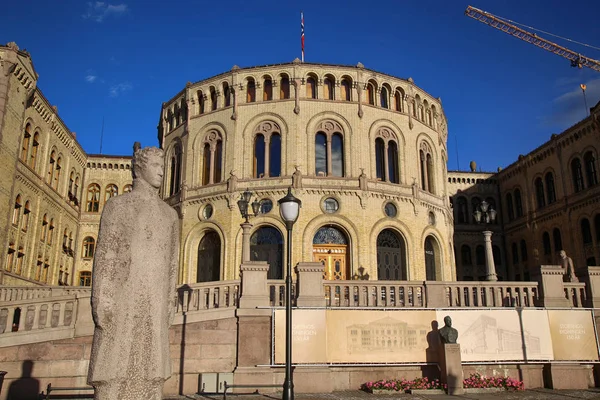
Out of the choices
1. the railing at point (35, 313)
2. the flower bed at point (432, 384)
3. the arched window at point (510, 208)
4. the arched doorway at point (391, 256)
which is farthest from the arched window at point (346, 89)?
the arched window at point (510, 208)

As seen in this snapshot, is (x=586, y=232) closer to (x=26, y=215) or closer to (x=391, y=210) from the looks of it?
(x=391, y=210)

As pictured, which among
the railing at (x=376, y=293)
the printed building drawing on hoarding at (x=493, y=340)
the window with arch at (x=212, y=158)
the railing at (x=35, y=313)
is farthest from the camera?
the window with arch at (x=212, y=158)

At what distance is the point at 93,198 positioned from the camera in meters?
41.3

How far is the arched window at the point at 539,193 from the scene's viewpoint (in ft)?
132

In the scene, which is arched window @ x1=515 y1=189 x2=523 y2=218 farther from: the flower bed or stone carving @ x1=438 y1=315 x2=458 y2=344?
stone carving @ x1=438 y1=315 x2=458 y2=344

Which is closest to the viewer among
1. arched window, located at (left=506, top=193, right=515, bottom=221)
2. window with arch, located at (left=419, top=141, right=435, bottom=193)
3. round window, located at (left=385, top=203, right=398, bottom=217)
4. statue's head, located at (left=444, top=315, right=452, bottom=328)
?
statue's head, located at (left=444, top=315, right=452, bottom=328)

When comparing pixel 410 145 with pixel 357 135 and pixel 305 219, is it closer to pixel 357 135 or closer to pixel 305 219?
pixel 357 135

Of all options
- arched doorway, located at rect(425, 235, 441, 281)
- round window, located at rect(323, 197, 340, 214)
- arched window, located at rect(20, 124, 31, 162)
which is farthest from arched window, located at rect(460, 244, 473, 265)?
arched window, located at rect(20, 124, 31, 162)

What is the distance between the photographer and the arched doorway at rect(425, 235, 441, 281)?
100 feet

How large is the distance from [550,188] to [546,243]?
4.30 metres

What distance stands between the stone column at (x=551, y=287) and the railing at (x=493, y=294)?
0.88ft

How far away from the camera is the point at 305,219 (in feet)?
90.2

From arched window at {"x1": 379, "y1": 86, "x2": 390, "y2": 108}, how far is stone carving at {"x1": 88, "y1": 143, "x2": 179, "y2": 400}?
27.3 meters

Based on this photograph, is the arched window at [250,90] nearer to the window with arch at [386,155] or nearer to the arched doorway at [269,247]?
the window with arch at [386,155]
